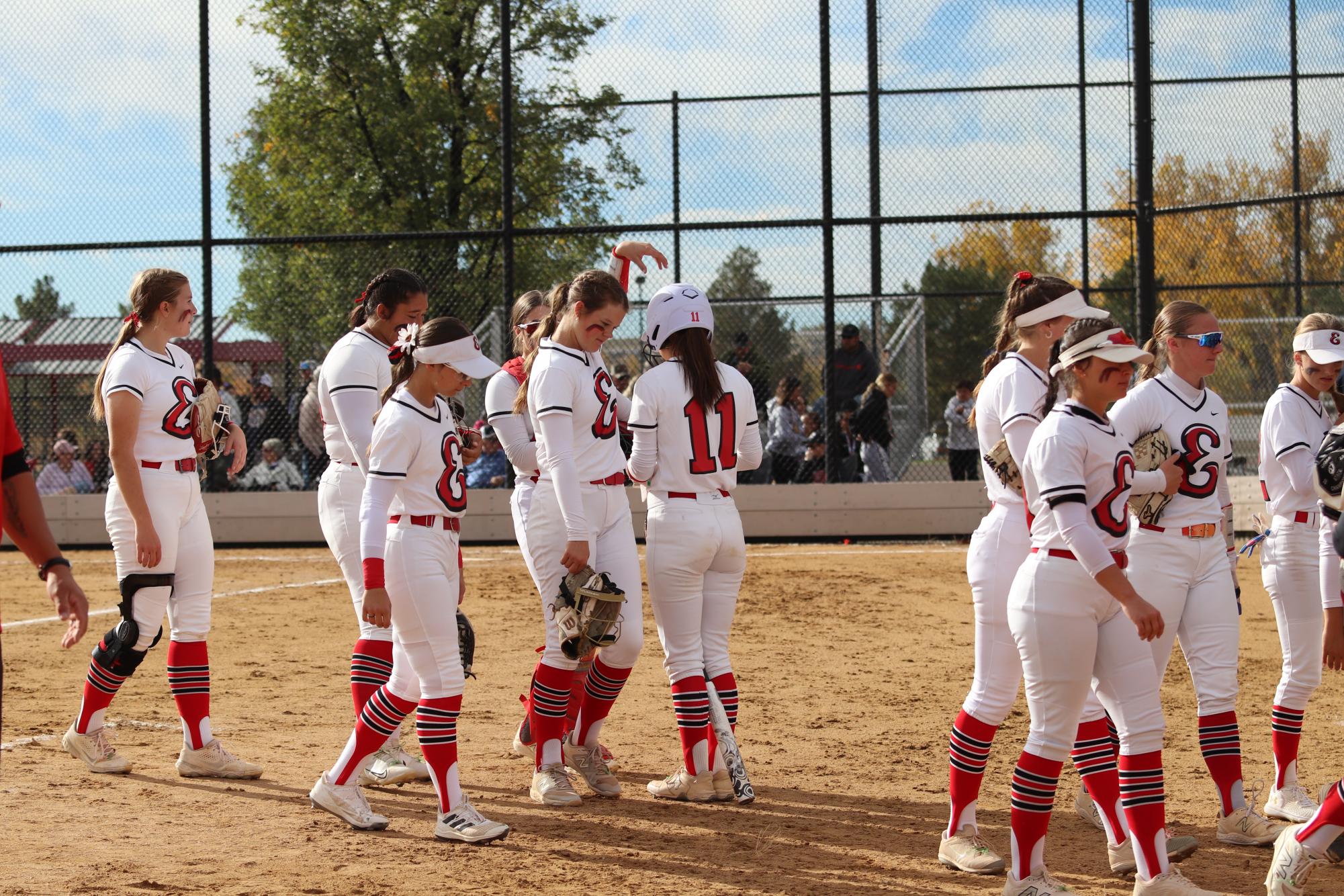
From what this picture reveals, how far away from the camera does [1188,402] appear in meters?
4.83

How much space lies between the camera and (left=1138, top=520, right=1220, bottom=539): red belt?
4703 millimetres

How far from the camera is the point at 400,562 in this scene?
480 centimetres

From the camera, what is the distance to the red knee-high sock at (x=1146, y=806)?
13.1ft

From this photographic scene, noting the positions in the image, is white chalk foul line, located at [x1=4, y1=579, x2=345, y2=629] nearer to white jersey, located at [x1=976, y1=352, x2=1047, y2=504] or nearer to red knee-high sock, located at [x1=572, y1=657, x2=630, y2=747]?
red knee-high sock, located at [x1=572, y1=657, x2=630, y2=747]

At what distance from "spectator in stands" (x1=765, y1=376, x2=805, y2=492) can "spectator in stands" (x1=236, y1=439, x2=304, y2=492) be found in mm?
5327

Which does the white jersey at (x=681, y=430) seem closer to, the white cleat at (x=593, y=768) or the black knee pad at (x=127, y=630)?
the white cleat at (x=593, y=768)

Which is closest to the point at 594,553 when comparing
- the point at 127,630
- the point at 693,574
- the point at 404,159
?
the point at 693,574

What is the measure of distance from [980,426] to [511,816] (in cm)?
232

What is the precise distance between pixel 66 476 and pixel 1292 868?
48.5ft

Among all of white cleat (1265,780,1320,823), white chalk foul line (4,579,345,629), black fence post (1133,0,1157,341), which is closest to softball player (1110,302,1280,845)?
white cleat (1265,780,1320,823)

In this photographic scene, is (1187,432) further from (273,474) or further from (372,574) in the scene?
(273,474)

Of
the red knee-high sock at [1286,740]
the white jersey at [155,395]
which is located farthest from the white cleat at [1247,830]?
the white jersey at [155,395]

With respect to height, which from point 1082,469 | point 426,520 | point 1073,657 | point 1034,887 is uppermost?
point 1082,469

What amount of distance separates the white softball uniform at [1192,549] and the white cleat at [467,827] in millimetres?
2417
